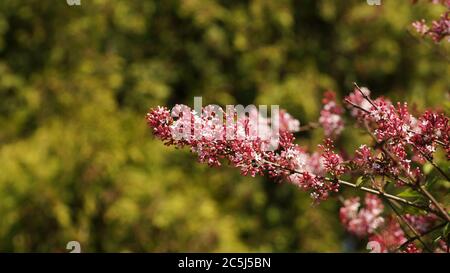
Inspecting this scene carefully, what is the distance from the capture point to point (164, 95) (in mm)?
4758

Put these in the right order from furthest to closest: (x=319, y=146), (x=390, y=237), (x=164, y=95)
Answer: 1. (x=164, y=95)
2. (x=390, y=237)
3. (x=319, y=146)

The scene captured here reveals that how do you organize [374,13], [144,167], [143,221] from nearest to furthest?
[143,221] < [144,167] < [374,13]

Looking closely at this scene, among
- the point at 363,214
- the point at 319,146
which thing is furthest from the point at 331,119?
the point at 319,146

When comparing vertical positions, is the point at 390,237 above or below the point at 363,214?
below

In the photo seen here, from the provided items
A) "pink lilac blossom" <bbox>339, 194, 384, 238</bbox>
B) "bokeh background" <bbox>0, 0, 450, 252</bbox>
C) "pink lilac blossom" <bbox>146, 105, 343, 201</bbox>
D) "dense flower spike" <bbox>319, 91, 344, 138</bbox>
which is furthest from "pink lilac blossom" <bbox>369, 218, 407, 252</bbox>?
"bokeh background" <bbox>0, 0, 450, 252</bbox>

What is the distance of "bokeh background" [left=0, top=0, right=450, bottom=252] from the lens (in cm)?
416

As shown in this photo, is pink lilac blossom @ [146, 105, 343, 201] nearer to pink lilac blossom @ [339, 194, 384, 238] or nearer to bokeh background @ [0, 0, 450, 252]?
pink lilac blossom @ [339, 194, 384, 238]

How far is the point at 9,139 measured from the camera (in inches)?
178

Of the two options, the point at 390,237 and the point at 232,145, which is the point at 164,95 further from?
the point at 232,145

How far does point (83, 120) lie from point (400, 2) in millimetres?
2514

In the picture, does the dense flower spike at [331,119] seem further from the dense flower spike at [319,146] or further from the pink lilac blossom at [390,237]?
the dense flower spike at [319,146]
